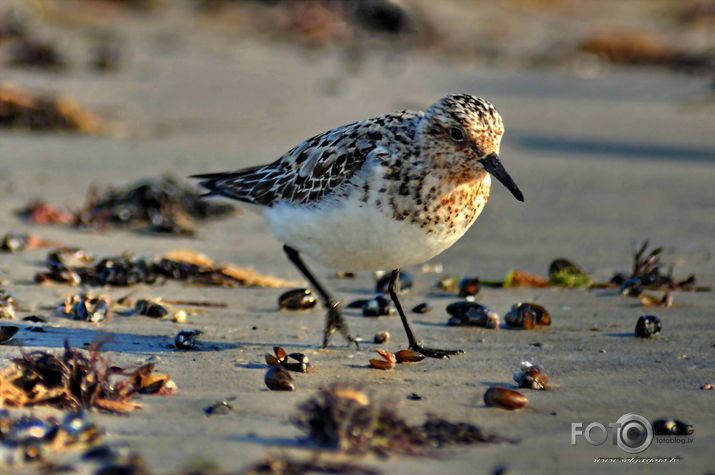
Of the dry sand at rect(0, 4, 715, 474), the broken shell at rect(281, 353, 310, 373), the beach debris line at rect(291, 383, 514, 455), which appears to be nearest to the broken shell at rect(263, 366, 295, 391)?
the dry sand at rect(0, 4, 715, 474)

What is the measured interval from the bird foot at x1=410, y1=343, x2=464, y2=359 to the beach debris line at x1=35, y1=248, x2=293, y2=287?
1.78m

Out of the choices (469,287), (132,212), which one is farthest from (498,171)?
(132,212)

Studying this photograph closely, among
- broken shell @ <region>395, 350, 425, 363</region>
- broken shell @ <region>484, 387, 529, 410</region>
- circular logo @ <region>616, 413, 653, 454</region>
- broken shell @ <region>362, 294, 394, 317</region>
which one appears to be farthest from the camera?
broken shell @ <region>362, 294, 394, 317</region>

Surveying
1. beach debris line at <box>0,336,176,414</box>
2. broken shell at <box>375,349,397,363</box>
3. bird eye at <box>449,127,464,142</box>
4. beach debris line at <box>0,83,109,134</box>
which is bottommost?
beach debris line at <box>0,336,176,414</box>

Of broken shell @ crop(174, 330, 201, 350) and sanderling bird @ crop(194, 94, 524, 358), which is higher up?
sanderling bird @ crop(194, 94, 524, 358)

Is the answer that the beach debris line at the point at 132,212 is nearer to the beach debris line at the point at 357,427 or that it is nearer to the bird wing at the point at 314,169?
the bird wing at the point at 314,169

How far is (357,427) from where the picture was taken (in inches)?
146

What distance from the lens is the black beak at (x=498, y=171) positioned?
5.01 meters

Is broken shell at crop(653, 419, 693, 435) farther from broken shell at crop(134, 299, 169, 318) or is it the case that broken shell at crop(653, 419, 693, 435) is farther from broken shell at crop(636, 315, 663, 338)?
broken shell at crop(134, 299, 169, 318)

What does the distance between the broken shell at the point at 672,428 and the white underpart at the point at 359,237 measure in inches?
58.6

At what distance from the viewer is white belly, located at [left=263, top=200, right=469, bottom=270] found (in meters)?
4.93

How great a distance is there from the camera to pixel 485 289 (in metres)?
6.87

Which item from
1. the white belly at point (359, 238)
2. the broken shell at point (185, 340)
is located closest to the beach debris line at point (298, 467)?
the white belly at point (359, 238)

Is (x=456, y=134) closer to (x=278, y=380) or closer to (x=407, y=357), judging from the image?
(x=407, y=357)
